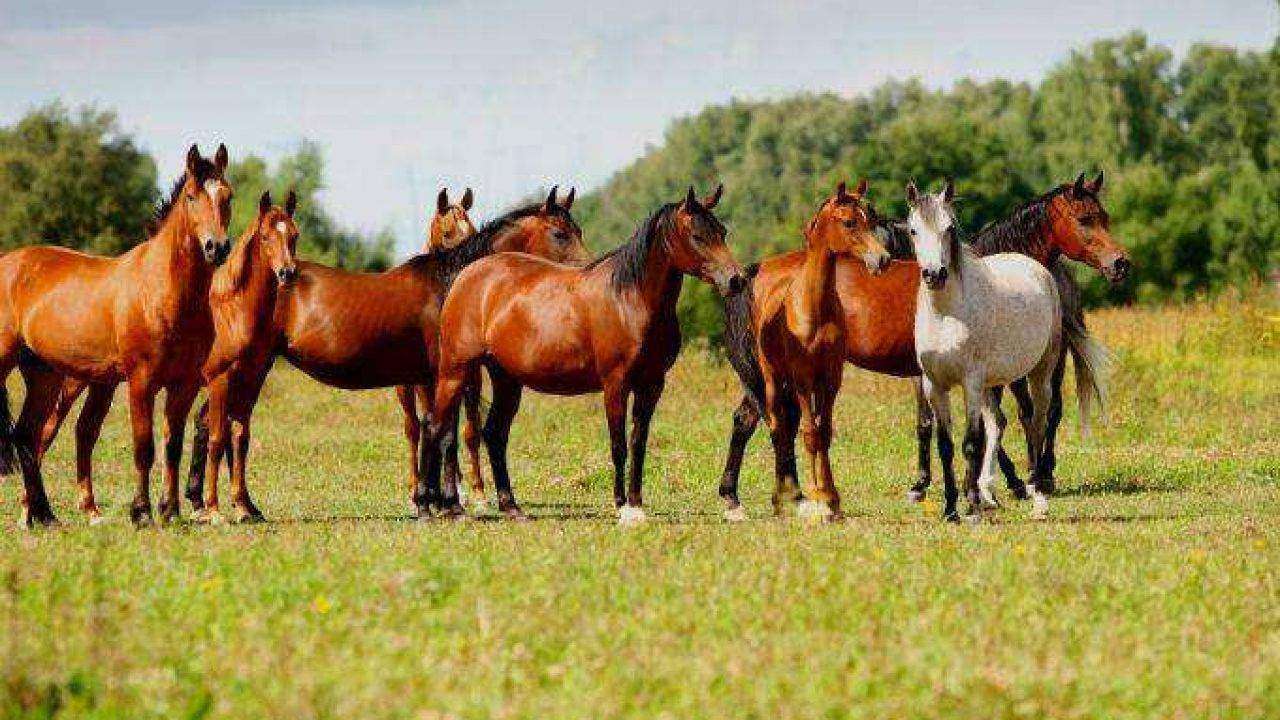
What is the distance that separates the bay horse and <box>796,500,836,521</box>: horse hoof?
1.32 metres

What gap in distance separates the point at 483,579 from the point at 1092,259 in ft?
28.3

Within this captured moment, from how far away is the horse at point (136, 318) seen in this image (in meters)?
12.9

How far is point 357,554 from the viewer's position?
10.6m

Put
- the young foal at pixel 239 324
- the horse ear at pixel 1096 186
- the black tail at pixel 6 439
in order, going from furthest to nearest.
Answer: the horse ear at pixel 1096 186
the black tail at pixel 6 439
the young foal at pixel 239 324

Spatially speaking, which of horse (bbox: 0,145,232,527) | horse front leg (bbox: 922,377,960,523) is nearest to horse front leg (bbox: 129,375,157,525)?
horse (bbox: 0,145,232,527)

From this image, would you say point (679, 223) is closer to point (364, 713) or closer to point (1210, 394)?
point (364, 713)

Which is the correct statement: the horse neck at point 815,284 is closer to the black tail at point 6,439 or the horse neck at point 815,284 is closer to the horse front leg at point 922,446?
the horse front leg at point 922,446

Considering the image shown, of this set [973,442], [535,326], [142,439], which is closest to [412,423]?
[535,326]

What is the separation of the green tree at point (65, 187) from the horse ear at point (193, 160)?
170 ft

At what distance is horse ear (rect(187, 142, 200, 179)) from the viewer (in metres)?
12.8

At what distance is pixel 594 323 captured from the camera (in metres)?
13.8

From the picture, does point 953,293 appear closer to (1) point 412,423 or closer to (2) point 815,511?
(2) point 815,511

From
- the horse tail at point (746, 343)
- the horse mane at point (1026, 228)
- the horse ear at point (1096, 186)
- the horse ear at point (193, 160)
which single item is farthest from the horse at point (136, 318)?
the horse ear at point (1096, 186)

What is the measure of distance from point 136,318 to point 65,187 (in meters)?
54.6
